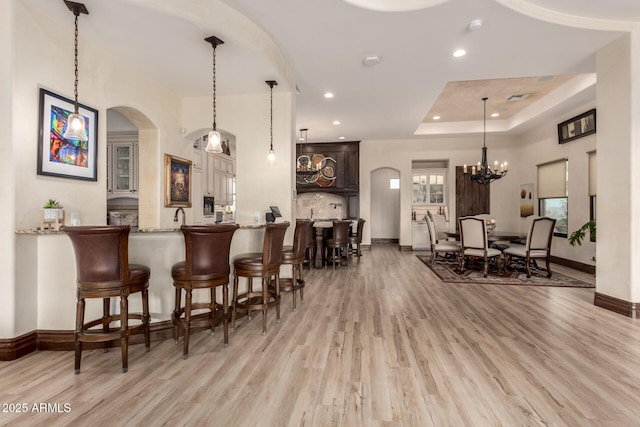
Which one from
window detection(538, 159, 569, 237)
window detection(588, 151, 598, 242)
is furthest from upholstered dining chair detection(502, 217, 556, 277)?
window detection(538, 159, 569, 237)

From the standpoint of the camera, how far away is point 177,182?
4.57 m

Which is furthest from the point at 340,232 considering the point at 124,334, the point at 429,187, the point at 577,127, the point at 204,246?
the point at 577,127

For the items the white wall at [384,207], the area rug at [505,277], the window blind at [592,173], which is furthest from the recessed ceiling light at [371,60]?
the white wall at [384,207]

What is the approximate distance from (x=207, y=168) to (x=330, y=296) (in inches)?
161

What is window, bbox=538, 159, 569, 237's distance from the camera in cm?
620

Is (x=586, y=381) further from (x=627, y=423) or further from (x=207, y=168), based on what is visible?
(x=207, y=168)

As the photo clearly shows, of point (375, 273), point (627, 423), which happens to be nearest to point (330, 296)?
point (375, 273)

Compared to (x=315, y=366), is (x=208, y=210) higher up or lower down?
higher up

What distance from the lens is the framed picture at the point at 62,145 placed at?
263cm

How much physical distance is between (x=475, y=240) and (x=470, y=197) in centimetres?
350

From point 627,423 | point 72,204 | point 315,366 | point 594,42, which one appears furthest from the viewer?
point 594,42

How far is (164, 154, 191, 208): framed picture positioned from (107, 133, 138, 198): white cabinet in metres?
1.80

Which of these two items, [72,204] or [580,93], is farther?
[580,93]

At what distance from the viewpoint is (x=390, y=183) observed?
10.5 meters
